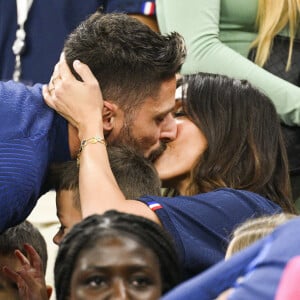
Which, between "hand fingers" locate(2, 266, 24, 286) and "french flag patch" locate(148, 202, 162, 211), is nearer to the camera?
"french flag patch" locate(148, 202, 162, 211)

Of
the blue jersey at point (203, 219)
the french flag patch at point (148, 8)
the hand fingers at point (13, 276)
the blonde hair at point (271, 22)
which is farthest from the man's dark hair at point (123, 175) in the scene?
the french flag patch at point (148, 8)

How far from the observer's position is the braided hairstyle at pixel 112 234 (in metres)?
2.00

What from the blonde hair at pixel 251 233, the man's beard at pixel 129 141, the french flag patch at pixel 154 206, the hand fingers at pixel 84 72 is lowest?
the french flag patch at pixel 154 206

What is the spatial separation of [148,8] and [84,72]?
0.84m

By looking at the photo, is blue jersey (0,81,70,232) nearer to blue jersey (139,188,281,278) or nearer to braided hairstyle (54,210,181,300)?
blue jersey (139,188,281,278)

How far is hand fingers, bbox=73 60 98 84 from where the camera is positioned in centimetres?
280

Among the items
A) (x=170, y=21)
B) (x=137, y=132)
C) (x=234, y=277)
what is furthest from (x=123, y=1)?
(x=234, y=277)

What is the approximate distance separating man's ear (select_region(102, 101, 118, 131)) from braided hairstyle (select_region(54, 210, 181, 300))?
774mm

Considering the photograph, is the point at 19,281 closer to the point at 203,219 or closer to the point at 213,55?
the point at 203,219

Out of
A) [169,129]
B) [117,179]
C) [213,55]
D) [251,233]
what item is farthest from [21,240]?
[251,233]

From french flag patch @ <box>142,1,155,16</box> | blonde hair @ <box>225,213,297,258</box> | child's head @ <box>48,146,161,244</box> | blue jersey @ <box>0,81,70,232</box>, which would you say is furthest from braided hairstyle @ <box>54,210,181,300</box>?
french flag patch @ <box>142,1,155,16</box>

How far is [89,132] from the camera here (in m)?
2.74

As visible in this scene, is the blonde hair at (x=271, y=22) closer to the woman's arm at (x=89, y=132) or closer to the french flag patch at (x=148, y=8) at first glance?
the french flag patch at (x=148, y=8)

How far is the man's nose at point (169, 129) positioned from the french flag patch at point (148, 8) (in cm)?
61
